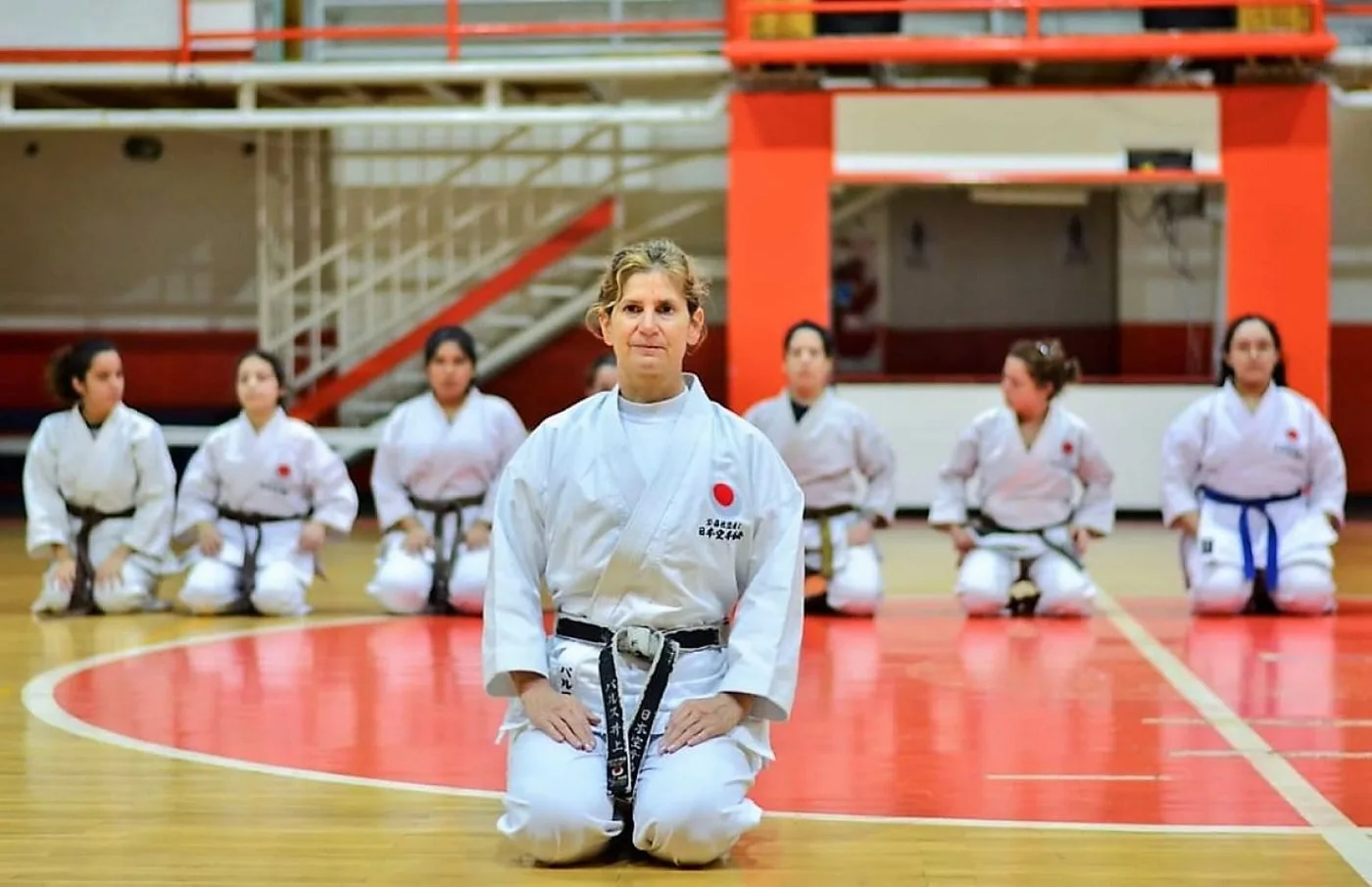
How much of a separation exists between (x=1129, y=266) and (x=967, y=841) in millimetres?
8949

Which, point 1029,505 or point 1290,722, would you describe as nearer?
point 1290,722

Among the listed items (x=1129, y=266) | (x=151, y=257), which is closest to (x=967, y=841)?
(x=1129, y=266)

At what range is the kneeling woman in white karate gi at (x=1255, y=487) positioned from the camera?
22.9ft

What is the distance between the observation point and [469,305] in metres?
11.3

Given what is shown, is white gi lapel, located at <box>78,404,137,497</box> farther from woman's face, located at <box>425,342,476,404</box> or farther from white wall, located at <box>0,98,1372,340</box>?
white wall, located at <box>0,98,1372,340</box>

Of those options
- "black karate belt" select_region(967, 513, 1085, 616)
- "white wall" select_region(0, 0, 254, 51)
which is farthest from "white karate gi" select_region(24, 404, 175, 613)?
"white wall" select_region(0, 0, 254, 51)

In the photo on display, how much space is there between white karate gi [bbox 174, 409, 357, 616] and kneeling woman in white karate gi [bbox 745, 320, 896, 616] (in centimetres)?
179

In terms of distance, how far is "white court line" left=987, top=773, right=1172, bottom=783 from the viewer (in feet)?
13.3

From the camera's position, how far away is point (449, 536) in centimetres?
721

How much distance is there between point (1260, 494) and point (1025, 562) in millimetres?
956

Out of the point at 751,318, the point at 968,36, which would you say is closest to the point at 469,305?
the point at 751,318

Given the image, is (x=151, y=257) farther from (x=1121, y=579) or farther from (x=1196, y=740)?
(x=1196, y=740)

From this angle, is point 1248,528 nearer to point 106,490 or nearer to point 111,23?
point 106,490

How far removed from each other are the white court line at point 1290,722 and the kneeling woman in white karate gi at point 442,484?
3071 millimetres
